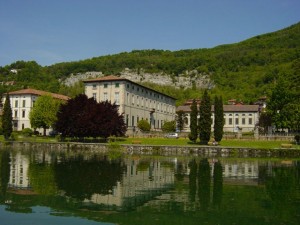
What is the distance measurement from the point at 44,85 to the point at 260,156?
109 metres

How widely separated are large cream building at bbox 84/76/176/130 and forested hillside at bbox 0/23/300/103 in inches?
1964

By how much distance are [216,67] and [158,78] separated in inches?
1115

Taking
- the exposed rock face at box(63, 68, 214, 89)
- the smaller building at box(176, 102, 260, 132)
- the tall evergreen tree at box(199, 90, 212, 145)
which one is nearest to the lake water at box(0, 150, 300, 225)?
the tall evergreen tree at box(199, 90, 212, 145)

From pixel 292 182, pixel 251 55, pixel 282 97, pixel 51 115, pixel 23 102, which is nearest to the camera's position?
pixel 292 182

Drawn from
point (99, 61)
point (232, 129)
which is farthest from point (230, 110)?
point (99, 61)

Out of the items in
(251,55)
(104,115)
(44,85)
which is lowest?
(104,115)

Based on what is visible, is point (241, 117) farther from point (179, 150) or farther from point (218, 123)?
point (179, 150)

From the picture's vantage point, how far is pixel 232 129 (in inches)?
3875

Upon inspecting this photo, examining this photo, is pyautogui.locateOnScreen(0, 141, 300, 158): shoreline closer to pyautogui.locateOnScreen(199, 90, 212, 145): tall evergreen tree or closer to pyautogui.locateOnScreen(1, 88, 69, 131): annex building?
pyautogui.locateOnScreen(199, 90, 212, 145): tall evergreen tree

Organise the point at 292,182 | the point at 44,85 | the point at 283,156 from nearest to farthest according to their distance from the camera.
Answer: the point at 292,182 → the point at 283,156 → the point at 44,85

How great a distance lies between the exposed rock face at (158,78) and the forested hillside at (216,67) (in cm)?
242

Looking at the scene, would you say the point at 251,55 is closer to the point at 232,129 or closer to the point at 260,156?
the point at 232,129

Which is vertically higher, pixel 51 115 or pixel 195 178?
pixel 51 115

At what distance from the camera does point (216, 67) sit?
172000 mm
